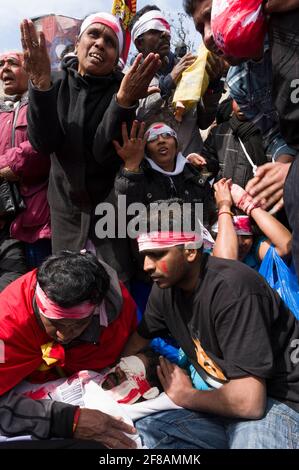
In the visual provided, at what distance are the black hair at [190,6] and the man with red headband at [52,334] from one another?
3.75ft

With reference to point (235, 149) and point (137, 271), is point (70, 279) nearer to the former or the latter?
point (137, 271)

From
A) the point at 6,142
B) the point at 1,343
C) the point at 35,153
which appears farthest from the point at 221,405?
the point at 6,142

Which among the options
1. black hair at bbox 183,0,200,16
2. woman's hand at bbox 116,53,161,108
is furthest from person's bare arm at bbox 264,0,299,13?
woman's hand at bbox 116,53,161,108

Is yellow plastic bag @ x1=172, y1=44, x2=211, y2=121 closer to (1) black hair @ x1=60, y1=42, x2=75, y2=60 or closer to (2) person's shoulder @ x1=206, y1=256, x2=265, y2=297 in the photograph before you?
(1) black hair @ x1=60, y1=42, x2=75, y2=60

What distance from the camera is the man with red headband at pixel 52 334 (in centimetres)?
207

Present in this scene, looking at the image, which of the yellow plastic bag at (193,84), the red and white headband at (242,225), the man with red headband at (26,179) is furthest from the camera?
the yellow plastic bag at (193,84)

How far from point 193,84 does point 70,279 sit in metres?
→ 1.62

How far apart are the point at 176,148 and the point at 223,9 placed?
5.15 ft

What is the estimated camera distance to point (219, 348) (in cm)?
211

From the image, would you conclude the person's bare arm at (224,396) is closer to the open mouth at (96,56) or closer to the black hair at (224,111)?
the open mouth at (96,56)

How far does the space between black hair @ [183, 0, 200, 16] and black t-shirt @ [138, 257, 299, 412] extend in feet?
3.49

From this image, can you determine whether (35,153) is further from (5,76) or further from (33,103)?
(5,76)

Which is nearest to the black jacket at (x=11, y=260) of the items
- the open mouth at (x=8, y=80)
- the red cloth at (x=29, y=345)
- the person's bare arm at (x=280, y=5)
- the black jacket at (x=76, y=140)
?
the black jacket at (x=76, y=140)

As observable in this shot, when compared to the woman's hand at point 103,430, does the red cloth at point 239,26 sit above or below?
above
